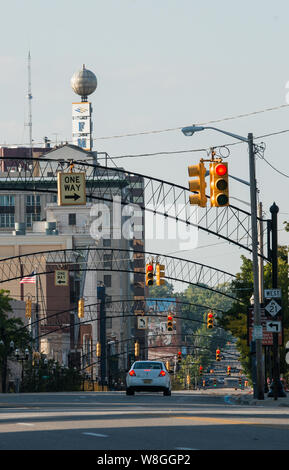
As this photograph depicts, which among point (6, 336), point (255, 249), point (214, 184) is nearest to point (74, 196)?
point (255, 249)

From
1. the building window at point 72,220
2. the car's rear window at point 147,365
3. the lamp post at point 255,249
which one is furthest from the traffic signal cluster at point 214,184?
the building window at point 72,220

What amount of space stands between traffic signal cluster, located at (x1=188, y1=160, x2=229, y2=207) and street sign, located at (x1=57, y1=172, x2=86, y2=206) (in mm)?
6304

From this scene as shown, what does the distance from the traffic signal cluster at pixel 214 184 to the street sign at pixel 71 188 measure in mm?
6304

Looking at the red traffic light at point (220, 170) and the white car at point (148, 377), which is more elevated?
the red traffic light at point (220, 170)

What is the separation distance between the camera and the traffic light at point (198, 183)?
31.6 meters

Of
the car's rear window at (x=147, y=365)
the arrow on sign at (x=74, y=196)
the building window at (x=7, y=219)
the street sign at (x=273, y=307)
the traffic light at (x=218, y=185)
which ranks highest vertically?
the building window at (x=7, y=219)

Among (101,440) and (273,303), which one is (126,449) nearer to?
(101,440)

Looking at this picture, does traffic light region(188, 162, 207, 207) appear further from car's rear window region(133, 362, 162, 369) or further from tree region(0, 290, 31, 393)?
tree region(0, 290, 31, 393)

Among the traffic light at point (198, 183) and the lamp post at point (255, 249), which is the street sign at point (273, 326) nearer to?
the lamp post at point (255, 249)

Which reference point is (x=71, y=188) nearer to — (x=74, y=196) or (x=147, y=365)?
(x=74, y=196)

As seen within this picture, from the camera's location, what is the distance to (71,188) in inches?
1475

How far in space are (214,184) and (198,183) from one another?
1.67 ft
